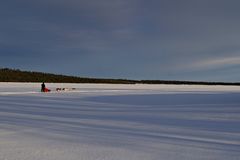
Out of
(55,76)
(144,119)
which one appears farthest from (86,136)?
(55,76)

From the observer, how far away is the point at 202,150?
6.37m

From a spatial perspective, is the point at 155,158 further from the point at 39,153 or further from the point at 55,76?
the point at 55,76

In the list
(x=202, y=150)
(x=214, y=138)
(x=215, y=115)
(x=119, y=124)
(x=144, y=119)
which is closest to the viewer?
(x=202, y=150)

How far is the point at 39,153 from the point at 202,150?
247cm

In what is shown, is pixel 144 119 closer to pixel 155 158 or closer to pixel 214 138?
pixel 214 138

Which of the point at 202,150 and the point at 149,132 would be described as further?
the point at 149,132

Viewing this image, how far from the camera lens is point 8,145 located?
6.80 metres

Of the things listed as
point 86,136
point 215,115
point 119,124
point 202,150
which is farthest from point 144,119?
point 202,150

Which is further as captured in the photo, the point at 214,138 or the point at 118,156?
the point at 214,138

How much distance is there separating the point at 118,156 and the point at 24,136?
2.57 m

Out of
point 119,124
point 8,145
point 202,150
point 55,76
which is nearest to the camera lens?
point 202,150

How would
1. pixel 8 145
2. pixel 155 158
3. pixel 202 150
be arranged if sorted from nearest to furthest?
pixel 155 158, pixel 202 150, pixel 8 145

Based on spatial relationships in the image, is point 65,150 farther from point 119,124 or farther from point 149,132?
point 119,124

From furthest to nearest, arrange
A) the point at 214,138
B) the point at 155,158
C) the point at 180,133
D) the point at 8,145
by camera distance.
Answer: the point at 180,133 < the point at 214,138 < the point at 8,145 < the point at 155,158
